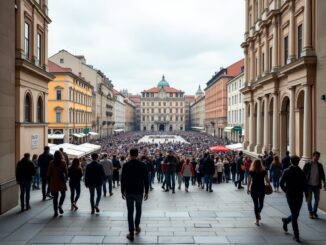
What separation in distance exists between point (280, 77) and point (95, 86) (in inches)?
2273

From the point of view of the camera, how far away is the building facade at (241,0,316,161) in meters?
16.4

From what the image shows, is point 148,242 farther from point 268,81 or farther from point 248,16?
point 248,16

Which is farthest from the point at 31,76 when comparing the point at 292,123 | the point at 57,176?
the point at 292,123

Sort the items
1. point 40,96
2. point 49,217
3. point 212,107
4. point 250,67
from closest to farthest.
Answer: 1. point 49,217
2. point 40,96
3. point 250,67
4. point 212,107

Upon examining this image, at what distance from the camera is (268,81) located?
24.1 meters

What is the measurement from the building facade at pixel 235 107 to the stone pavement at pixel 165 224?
4490 centimetres

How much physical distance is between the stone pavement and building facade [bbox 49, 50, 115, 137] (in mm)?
56304

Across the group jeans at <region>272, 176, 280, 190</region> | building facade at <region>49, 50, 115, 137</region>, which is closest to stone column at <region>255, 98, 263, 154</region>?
jeans at <region>272, 176, 280, 190</region>

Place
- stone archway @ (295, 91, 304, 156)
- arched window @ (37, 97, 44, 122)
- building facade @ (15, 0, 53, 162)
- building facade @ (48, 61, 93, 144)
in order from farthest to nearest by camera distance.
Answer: building facade @ (48, 61, 93, 144) → arched window @ (37, 97, 44, 122) → stone archway @ (295, 91, 304, 156) → building facade @ (15, 0, 53, 162)

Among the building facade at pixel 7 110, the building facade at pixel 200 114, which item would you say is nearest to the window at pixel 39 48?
the building facade at pixel 7 110

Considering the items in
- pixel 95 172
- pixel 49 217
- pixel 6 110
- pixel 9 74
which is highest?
pixel 9 74

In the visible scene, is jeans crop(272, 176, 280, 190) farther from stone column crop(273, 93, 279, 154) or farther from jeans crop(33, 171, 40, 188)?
jeans crop(33, 171, 40, 188)

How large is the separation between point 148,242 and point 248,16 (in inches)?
1063

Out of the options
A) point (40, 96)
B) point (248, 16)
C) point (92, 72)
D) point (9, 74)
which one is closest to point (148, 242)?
point (9, 74)
